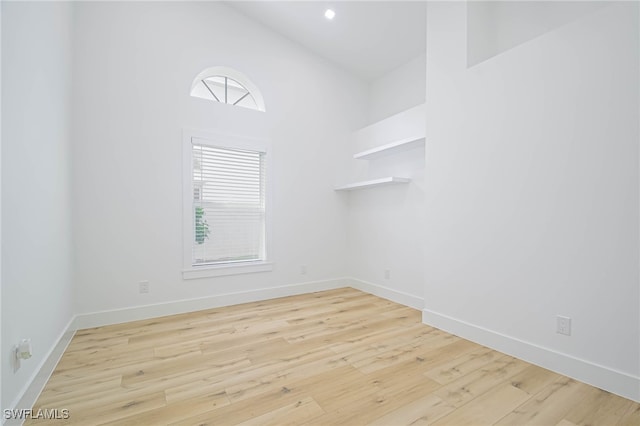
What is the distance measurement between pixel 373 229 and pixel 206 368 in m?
2.73

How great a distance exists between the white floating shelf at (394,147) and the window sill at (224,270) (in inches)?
77.0

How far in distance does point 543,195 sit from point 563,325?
90 cm

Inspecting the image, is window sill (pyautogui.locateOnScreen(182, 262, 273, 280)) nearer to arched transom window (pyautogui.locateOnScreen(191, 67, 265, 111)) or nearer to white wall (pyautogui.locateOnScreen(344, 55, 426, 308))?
white wall (pyautogui.locateOnScreen(344, 55, 426, 308))

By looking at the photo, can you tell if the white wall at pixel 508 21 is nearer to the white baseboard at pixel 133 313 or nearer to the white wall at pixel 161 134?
the white wall at pixel 161 134

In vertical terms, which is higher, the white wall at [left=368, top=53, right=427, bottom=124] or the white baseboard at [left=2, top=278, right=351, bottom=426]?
the white wall at [left=368, top=53, right=427, bottom=124]

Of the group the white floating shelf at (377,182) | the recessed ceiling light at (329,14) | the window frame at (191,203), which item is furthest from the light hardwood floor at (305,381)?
the recessed ceiling light at (329,14)

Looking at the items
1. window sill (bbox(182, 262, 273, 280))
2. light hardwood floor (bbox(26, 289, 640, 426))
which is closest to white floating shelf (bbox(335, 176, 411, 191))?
window sill (bbox(182, 262, 273, 280))

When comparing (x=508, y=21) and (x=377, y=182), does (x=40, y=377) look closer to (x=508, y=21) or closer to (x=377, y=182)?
(x=377, y=182)

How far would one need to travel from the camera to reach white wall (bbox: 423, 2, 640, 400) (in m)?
1.81

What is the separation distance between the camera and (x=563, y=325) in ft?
6.72

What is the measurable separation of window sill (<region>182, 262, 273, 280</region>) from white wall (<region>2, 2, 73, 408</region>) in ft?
3.50

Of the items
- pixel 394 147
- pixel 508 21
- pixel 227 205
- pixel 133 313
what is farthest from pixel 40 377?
pixel 508 21

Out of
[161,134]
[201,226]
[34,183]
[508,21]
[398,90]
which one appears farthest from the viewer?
[398,90]

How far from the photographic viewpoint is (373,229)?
4195 millimetres
